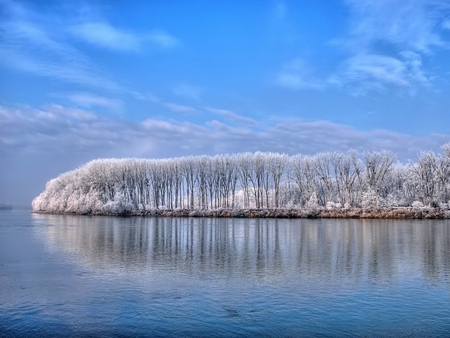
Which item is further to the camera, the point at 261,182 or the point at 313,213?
the point at 261,182

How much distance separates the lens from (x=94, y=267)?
23000mm

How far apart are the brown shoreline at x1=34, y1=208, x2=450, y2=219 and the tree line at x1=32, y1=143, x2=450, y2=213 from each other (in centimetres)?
377

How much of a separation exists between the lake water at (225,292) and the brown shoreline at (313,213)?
58479 millimetres

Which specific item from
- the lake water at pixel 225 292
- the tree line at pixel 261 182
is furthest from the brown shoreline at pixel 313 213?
the lake water at pixel 225 292

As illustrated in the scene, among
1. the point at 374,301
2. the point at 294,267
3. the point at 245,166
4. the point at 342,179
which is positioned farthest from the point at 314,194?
the point at 374,301

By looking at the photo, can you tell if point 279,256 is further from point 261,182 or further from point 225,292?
point 261,182

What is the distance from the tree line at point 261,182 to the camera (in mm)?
96375

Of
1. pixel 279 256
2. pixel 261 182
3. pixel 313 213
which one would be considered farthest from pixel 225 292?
pixel 261 182

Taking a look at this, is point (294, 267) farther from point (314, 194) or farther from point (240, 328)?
point (314, 194)

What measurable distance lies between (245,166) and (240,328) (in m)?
97.4

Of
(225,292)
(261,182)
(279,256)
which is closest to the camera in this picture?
(225,292)

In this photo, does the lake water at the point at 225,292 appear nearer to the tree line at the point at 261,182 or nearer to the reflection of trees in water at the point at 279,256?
the reflection of trees in water at the point at 279,256

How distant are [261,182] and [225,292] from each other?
92.5m

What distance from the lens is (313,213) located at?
90.9 meters
